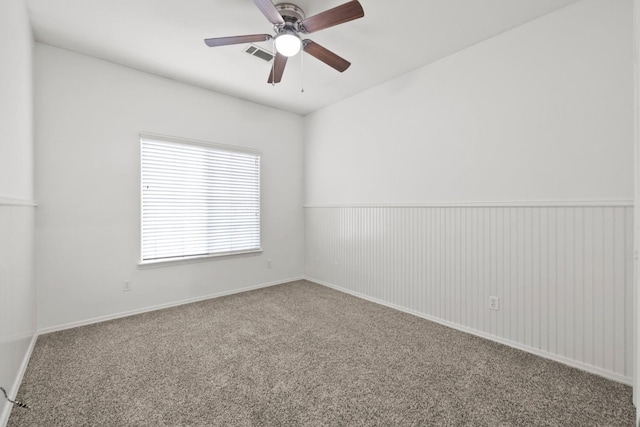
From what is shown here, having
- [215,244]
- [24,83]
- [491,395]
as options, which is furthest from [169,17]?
[491,395]

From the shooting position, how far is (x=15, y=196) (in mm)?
1856

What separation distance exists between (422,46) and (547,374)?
2891mm

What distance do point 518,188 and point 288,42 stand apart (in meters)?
2.23

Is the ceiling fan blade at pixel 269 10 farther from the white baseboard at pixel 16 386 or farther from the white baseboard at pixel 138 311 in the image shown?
the white baseboard at pixel 138 311

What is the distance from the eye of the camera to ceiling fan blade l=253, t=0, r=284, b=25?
184 centimetres

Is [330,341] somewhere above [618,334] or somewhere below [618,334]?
below

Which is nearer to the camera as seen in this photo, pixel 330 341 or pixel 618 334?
pixel 618 334

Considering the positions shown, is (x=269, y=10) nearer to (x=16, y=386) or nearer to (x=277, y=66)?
(x=277, y=66)

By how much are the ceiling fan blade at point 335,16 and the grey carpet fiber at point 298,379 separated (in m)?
2.44

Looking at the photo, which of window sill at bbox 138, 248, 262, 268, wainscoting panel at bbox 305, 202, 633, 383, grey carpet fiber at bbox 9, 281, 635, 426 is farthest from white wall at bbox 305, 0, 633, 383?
window sill at bbox 138, 248, 262, 268

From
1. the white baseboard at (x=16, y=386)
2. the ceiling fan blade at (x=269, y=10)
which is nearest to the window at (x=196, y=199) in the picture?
the white baseboard at (x=16, y=386)

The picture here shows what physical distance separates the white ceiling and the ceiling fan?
161 mm

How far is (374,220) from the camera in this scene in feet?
11.9

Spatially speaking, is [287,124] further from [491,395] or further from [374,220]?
[491,395]
